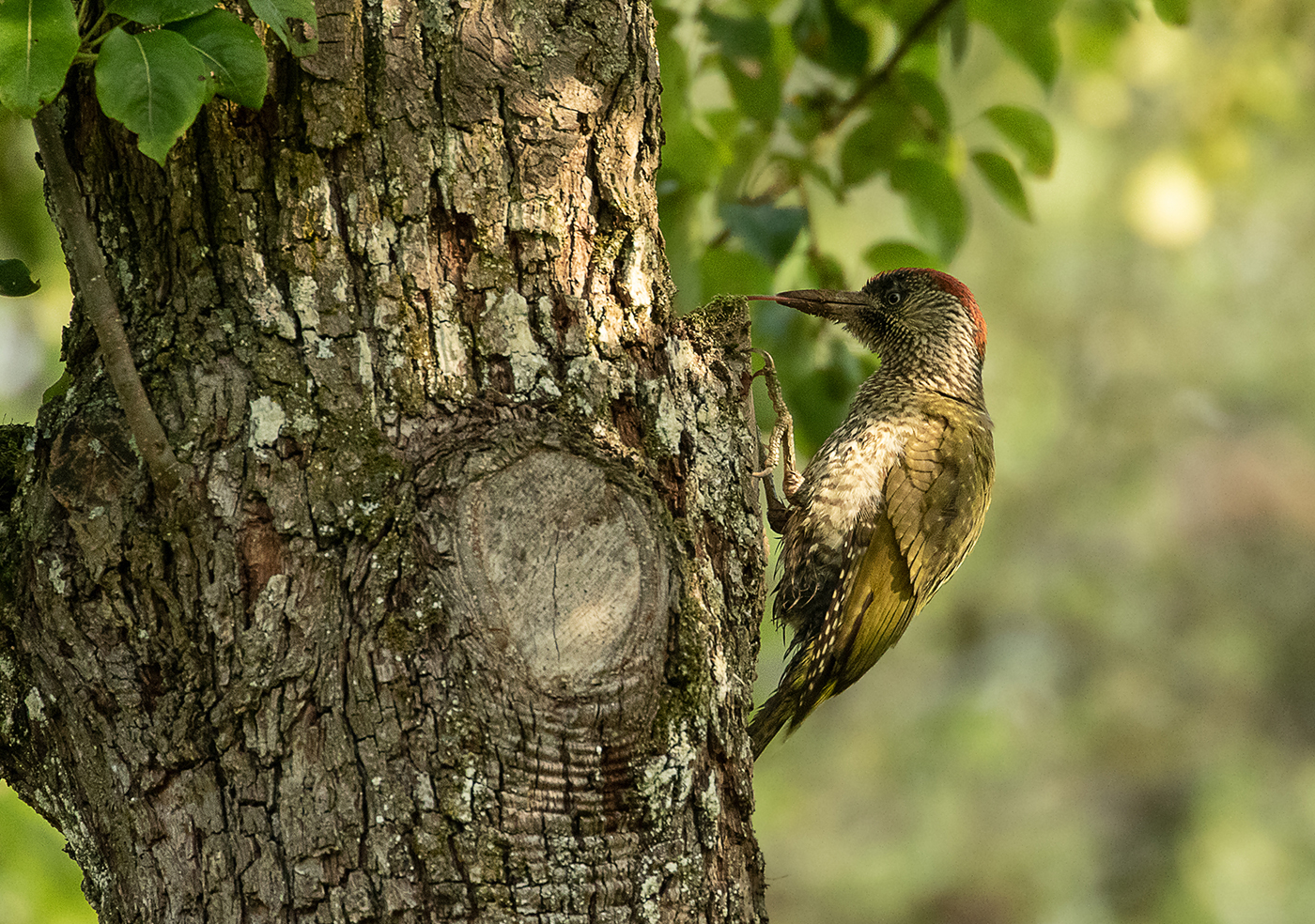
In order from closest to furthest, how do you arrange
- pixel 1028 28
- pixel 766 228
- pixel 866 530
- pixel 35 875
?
pixel 766 228 < pixel 1028 28 < pixel 866 530 < pixel 35 875

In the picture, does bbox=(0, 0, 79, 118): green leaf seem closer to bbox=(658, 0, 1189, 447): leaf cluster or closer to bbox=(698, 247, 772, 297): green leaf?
bbox=(658, 0, 1189, 447): leaf cluster

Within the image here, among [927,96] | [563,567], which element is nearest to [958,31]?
[927,96]

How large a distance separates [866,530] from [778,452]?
1.17ft

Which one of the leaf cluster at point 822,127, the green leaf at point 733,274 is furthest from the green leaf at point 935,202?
the green leaf at point 733,274

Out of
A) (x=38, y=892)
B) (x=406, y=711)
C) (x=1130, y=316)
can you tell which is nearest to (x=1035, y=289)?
(x=1130, y=316)

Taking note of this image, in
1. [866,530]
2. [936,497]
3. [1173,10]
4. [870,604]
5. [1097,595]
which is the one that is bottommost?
[870,604]

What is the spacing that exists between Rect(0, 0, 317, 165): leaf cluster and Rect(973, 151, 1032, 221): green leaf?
170 cm

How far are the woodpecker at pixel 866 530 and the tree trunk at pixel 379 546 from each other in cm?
113

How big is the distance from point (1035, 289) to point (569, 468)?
7.94 m

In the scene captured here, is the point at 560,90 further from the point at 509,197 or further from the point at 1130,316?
the point at 1130,316

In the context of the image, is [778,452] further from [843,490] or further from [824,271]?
[824,271]

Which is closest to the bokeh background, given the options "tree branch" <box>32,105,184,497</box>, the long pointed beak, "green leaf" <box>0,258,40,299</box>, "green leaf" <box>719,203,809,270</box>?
the long pointed beak

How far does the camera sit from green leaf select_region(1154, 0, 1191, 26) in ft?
7.49

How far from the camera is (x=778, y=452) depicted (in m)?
2.42
